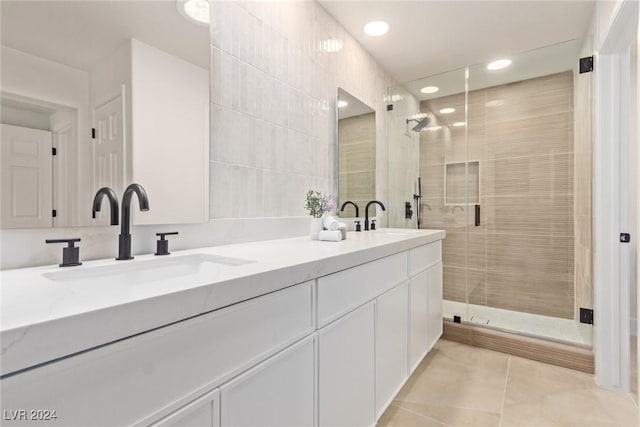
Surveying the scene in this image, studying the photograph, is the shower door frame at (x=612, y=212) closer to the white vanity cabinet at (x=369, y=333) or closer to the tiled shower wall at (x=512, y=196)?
the tiled shower wall at (x=512, y=196)

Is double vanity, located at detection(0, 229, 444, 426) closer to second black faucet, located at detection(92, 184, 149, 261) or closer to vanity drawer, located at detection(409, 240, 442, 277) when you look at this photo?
second black faucet, located at detection(92, 184, 149, 261)

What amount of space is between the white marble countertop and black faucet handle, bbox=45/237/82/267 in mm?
26

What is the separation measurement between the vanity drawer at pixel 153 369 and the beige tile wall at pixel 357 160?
154 centimetres

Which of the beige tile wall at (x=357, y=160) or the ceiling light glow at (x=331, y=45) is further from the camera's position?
the beige tile wall at (x=357, y=160)

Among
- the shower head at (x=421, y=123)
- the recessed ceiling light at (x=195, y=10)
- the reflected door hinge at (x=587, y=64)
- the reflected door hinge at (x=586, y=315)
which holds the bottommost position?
the reflected door hinge at (x=586, y=315)

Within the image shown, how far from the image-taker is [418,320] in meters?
1.87

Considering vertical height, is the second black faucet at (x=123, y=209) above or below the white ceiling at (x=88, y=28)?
below

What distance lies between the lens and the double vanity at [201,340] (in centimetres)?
45

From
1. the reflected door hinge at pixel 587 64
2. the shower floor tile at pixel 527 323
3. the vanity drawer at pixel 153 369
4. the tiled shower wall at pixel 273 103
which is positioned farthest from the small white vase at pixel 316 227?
the reflected door hinge at pixel 587 64

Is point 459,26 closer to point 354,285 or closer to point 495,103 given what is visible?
point 495,103

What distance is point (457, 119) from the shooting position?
312cm

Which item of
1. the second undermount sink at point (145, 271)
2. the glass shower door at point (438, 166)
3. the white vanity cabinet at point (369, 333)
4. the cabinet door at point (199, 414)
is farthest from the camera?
the glass shower door at point (438, 166)

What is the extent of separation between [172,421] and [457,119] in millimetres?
3312

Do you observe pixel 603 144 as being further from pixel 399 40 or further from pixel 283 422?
pixel 283 422
